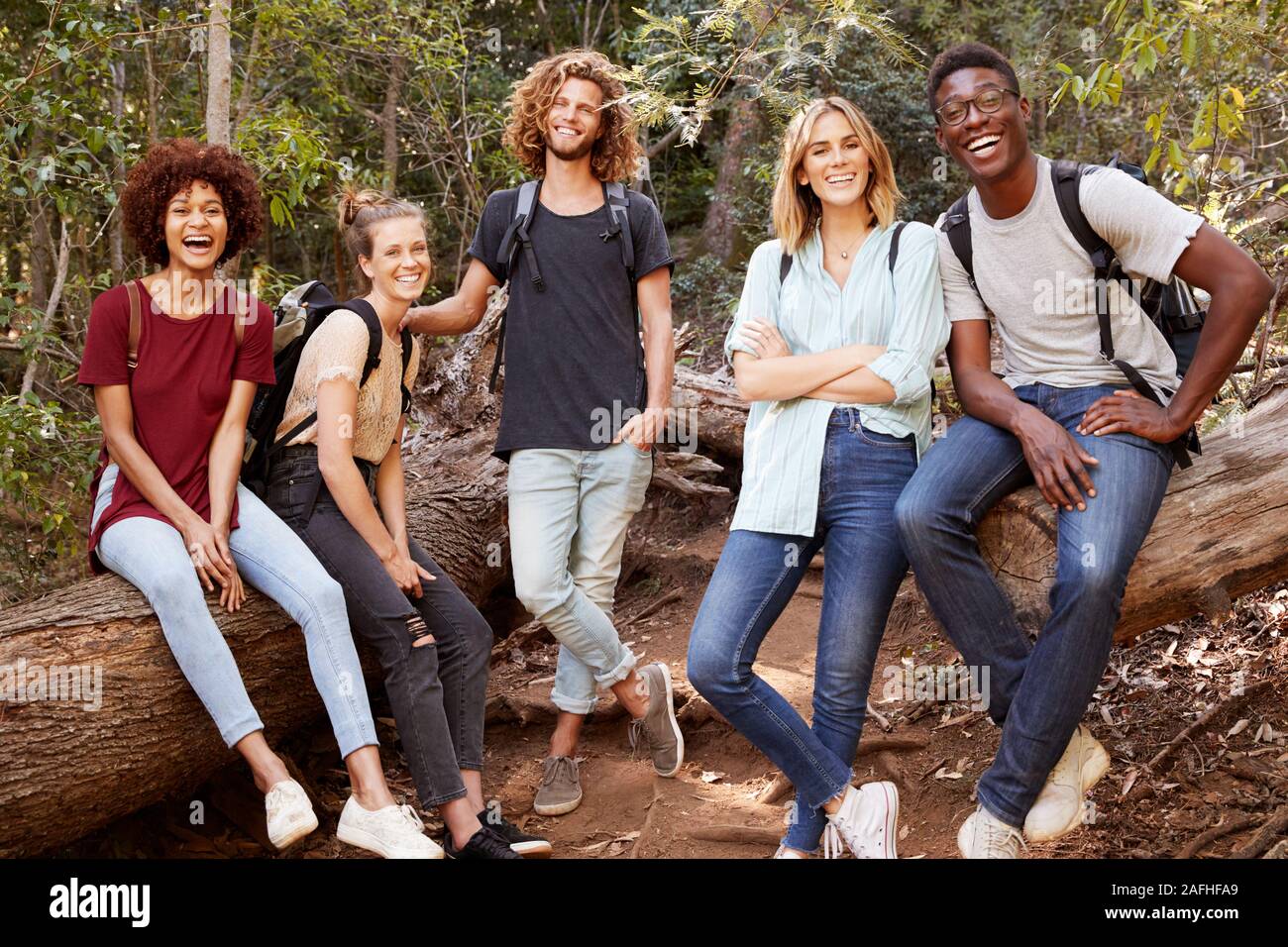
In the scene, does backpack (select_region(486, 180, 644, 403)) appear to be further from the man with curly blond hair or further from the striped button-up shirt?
the striped button-up shirt

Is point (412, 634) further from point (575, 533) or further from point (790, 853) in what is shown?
point (790, 853)

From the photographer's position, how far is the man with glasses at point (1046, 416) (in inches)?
125

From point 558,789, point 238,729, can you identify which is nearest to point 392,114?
point 558,789

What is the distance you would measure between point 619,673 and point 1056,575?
1884mm

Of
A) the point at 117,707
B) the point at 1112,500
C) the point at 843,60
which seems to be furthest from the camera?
the point at 843,60

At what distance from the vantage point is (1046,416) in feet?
11.4

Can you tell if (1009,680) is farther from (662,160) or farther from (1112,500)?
(662,160)

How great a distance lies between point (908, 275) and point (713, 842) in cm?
225

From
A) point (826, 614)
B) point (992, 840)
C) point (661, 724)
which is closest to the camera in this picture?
point (992, 840)

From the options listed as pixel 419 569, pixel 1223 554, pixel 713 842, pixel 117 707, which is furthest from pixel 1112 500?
pixel 117 707

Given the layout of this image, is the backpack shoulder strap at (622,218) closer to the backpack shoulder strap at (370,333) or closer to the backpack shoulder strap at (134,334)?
the backpack shoulder strap at (370,333)

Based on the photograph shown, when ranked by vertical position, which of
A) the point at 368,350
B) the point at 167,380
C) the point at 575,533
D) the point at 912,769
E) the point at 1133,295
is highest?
the point at 1133,295

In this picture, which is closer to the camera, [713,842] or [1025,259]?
[1025,259]

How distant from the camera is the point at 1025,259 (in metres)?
3.52
